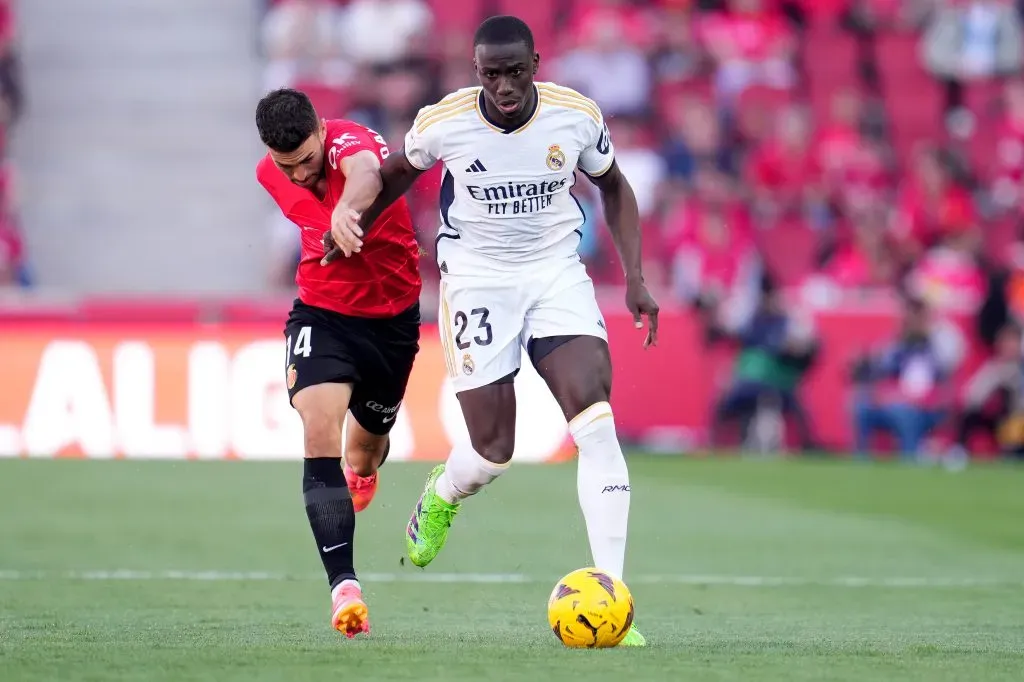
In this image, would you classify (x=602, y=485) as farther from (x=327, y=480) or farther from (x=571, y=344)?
→ (x=327, y=480)

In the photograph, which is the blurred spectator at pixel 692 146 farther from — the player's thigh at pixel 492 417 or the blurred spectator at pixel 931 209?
the player's thigh at pixel 492 417

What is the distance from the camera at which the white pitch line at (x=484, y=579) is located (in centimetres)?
930

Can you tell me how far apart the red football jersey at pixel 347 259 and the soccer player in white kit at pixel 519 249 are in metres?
0.25

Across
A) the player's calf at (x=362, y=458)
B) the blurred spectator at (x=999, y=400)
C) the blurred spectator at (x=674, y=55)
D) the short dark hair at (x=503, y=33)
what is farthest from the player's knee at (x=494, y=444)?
the blurred spectator at (x=674, y=55)

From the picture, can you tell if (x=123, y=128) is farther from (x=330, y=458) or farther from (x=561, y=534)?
(x=330, y=458)

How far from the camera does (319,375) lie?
7578 millimetres

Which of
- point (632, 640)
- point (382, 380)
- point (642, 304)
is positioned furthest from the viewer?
point (382, 380)

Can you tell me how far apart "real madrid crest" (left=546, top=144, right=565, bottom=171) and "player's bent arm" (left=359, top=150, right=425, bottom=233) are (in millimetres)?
582

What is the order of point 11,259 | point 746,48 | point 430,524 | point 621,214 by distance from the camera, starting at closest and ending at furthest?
point 621,214 < point 430,524 < point 11,259 < point 746,48

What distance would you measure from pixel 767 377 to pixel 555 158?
1022cm

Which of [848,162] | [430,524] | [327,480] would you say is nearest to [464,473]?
[430,524]

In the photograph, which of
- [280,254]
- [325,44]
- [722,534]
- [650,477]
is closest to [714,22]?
[325,44]

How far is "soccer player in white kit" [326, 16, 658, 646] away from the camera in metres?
7.15

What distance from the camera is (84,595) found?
8516mm
